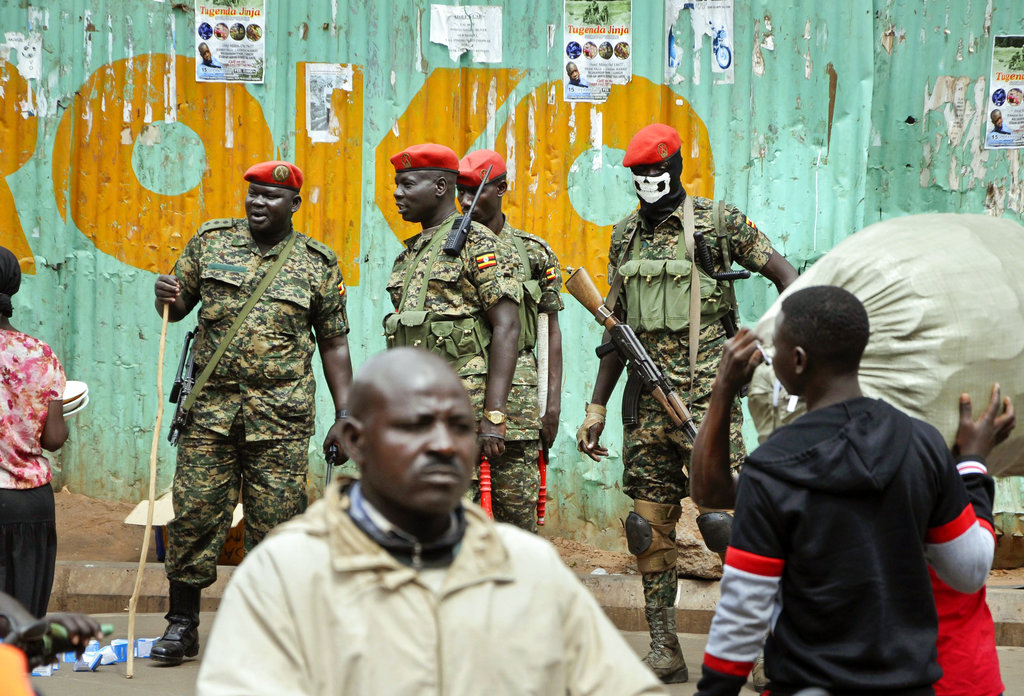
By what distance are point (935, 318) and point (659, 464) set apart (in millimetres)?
2482

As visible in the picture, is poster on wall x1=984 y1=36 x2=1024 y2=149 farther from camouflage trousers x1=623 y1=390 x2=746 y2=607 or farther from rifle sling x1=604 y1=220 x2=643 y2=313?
camouflage trousers x1=623 y1=390 x2=746 y2=607

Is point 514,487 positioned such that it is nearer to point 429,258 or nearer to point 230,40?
point 429,258

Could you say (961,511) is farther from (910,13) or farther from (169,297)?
(910,13)

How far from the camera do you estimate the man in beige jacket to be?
1.88m

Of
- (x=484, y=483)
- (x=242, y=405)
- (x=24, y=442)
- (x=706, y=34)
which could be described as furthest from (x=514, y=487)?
(x=706, y=34)

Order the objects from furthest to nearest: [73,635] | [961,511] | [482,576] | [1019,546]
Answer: [1019,546], [961,511], [73,635], [482,576]

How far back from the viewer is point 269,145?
7.53 meters

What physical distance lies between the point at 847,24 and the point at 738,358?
5.07 meters

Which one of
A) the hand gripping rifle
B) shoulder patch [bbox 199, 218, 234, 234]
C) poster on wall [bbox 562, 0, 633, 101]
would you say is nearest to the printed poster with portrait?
poster on wall [bbox 562, 0, 633, 101]

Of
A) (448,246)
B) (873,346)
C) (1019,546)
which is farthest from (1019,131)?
(873,346)

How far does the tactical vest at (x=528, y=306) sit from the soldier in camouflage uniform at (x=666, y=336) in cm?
51

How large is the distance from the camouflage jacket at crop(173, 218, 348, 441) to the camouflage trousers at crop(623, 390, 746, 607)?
1.54 meters

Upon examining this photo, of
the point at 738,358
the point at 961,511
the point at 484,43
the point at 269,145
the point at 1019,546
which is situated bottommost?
the point at 1019,546

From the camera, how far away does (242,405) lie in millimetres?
5543
